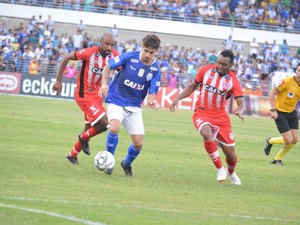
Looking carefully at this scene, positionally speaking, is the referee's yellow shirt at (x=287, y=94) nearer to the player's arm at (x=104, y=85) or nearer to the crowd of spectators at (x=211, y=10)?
the player's arm at (x=104, y=85)

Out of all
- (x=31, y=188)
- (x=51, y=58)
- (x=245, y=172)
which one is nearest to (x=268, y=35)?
(x=51, y=58)

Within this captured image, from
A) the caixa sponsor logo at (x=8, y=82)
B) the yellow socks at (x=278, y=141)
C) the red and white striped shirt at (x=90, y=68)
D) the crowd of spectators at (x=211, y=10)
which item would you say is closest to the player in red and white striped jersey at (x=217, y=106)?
the red and white striped shirt at (x=90, y=68)

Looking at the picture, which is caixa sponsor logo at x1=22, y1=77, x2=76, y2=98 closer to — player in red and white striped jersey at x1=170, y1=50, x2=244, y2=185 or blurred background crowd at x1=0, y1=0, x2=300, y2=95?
blurred background crowd at x1=0, y1=0, x2=300, y2=95

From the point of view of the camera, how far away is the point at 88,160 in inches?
568

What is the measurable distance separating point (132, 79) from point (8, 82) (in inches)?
996

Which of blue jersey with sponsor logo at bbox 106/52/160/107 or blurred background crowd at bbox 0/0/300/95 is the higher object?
blue jersey with sponsor logo at bbox 106/52/160/107

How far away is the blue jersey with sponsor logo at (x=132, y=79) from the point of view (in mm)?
12297

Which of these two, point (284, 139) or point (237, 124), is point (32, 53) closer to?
point (237, 124)

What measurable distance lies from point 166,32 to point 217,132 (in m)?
36.4

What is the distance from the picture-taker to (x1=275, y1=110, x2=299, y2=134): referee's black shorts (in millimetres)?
17188

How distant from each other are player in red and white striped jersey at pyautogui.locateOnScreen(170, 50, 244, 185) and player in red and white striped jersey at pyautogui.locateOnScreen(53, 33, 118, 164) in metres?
1.44

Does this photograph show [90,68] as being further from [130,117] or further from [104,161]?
[104,161]

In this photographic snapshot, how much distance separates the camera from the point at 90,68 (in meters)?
13.6

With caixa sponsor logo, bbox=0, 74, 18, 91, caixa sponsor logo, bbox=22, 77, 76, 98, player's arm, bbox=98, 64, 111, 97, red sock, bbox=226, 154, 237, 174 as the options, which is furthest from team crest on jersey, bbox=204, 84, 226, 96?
caixa sponsor logo, bbox=0, 74, 18, 91
